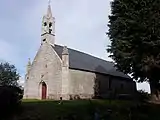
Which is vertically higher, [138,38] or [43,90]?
[138,38]

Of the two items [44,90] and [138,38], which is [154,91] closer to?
[138,38]

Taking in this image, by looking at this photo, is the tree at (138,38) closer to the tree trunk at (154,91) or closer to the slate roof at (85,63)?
the tree trunk at (154,91)

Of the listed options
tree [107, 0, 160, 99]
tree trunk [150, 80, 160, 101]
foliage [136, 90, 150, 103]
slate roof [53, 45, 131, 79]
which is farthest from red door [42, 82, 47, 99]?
tree trunk [150, 80, 160, 101]

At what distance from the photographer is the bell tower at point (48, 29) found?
43094mm

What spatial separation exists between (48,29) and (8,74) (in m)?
28.2

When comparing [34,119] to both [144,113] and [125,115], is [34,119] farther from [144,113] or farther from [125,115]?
[144,113]

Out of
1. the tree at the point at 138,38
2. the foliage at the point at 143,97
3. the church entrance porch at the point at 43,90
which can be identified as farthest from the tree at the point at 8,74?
the tree at the point at 138,38

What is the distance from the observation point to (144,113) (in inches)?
800

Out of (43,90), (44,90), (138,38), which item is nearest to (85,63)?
(44,90)

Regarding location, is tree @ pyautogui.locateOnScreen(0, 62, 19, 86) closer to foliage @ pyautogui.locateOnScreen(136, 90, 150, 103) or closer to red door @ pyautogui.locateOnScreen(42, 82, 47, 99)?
red door @ pyautogui.locateOnScreen(42, 82, 47, 99)

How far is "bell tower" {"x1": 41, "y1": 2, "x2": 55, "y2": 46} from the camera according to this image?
43094mm

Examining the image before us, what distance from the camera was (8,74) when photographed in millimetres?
66375

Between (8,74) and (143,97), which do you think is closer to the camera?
(143,97)

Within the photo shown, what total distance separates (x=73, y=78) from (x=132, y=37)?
16775 millimetres
